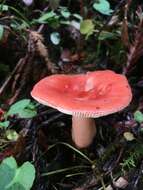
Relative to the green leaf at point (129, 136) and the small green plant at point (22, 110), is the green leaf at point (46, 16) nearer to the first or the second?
the small green plant at point (22, 110)

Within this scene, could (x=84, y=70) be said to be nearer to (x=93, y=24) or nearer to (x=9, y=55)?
(x=93, y=24)

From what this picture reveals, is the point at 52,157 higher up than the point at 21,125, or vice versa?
the point at 21,125

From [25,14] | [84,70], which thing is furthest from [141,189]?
[25,14]

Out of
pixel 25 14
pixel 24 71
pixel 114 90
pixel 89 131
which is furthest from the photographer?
pixel 25 14

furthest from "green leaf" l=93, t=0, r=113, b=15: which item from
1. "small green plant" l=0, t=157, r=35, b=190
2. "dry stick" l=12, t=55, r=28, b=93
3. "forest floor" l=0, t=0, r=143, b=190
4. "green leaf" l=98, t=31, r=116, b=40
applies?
"small green plant" l=0, t=157, r=35, b=190

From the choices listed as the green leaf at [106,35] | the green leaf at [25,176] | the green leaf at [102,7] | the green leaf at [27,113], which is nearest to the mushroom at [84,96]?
the green leaf at [27,113]
